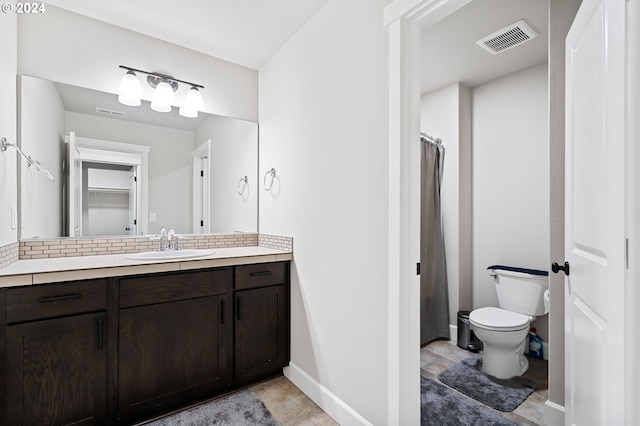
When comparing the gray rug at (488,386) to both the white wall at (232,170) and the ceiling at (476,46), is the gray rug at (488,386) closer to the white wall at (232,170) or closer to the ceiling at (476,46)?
the white wall at (232,170)

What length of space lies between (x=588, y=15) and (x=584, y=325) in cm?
111

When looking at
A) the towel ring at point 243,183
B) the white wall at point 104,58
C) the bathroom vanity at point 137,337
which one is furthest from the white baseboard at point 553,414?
the white wall at point 104,58

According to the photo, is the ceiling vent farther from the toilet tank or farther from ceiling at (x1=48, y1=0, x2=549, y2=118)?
the toilet tank

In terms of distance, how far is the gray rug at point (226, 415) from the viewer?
69.7 inches

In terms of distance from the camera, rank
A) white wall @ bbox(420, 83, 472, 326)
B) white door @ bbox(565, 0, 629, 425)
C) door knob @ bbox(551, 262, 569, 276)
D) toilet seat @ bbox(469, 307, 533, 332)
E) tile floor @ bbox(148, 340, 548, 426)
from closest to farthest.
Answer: white door @ bbox(565, 0, 629, 425)
door knob @ bbox(551, 262, 569, 276)
tile floor @ bbox(148, 340, 548, 426)
toilet seat @ bbox(469, 307, 533, 332)
white wall @ bbox(420, 83, 472, 326)

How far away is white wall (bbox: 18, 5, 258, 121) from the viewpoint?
191 cm

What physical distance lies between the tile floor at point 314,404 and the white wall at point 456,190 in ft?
1.93

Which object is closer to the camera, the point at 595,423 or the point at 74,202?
the point at 595,423

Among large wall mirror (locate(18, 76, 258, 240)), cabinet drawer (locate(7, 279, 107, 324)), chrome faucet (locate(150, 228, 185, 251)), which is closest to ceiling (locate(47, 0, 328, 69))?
large wall mirror (locate(18, 76, 258, 240))

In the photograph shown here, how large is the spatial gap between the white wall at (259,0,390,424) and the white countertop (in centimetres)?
47

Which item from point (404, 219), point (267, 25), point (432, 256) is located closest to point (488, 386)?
point (432, 256)

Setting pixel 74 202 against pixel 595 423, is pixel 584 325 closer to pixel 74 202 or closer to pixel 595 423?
pixel 595 423

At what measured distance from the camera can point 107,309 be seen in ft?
5.37
